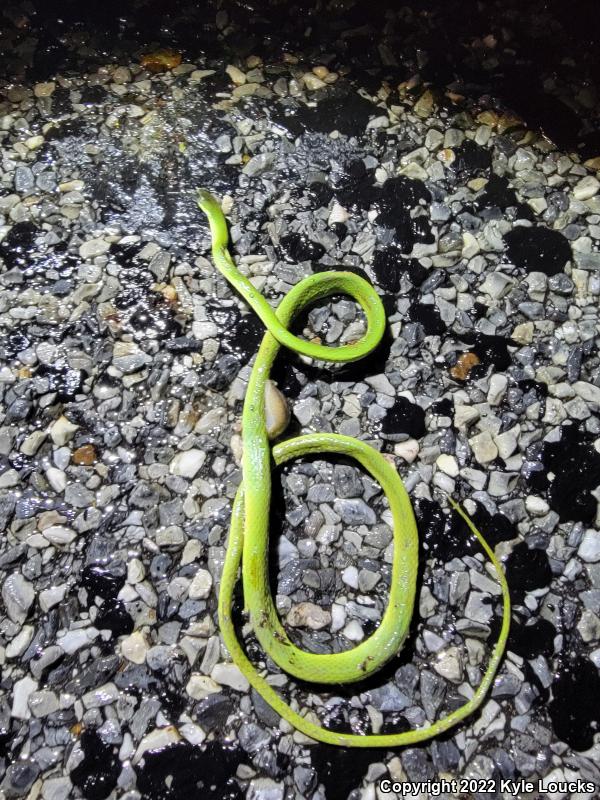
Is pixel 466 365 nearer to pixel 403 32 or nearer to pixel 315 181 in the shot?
pixel 315 181

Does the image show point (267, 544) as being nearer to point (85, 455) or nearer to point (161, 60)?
point (85, 455)

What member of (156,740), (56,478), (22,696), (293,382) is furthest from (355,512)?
(22,696)

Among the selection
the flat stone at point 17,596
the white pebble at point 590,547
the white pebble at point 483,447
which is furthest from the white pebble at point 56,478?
the white pebble at point 590,547

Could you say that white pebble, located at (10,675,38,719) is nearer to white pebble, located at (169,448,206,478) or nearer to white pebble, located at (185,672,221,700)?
white pebble, located at (185,672,221,700)

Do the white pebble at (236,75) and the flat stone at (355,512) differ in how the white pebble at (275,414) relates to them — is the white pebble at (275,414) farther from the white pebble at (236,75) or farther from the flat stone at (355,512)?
the white pebble at (236,75)

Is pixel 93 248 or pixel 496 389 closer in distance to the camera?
pixel 496 389

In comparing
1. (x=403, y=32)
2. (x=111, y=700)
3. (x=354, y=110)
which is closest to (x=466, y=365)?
(x=354, y=110)

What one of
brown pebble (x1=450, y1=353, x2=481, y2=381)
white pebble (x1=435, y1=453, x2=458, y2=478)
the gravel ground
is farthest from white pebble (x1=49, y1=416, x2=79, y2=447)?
brown pebble (x1=450, y1=353, x2=481, y2=381)
